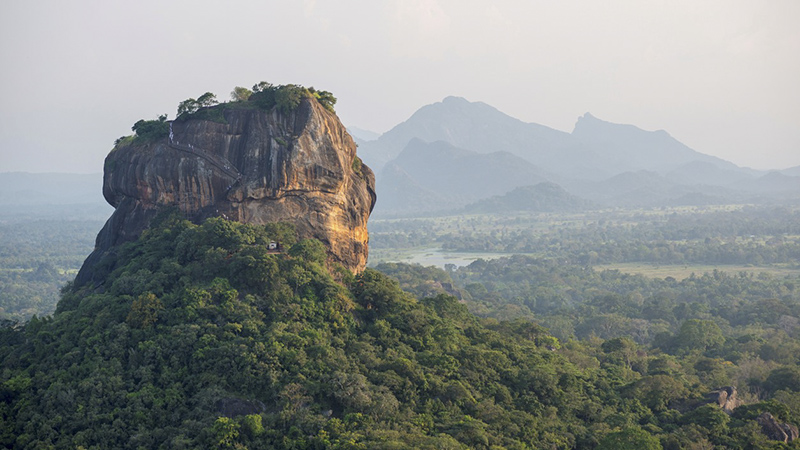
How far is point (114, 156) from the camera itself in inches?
1120

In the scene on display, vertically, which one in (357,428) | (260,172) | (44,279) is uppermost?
(260,172)

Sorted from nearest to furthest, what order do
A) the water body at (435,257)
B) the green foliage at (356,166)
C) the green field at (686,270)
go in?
the green foliage at (356,166)
the green field at (686,270)
the water body at (435,257)

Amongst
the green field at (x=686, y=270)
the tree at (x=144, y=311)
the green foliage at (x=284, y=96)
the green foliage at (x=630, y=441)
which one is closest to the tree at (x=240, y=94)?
the green foliage at (x=284, y=96)

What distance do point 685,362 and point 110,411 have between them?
25853 millimetres

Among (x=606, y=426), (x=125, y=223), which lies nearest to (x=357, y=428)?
(x=606, y=426)

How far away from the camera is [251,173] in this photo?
2573cm

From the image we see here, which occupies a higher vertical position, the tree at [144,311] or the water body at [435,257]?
the tree at [144,311]

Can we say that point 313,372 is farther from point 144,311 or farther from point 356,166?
point 356,166

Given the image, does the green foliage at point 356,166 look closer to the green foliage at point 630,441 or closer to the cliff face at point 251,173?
the cliff face at point 251,173

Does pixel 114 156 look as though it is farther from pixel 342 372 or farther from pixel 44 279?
pixel 44 279

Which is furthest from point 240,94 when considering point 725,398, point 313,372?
point 725,398

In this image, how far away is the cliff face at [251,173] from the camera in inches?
1013

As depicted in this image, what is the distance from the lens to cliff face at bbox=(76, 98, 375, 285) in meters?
25.7

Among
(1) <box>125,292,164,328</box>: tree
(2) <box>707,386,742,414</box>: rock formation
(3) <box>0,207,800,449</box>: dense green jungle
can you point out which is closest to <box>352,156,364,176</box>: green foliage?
(3) <box>0,207,800,449</box>: dense green jungle
